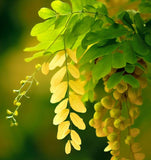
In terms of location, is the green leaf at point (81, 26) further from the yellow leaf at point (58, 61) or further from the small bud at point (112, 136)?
the small bud at point (112, 136)

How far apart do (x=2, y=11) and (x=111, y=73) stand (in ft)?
2.22

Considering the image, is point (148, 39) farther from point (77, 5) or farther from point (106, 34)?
point (77, 5)

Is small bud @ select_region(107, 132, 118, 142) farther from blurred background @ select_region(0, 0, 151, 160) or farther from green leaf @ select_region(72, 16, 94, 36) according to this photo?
blurred background @ select_region(0, 0, 151, 160)

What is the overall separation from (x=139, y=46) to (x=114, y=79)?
100mm

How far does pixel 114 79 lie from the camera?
659 mm

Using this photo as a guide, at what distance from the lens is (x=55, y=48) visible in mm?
718

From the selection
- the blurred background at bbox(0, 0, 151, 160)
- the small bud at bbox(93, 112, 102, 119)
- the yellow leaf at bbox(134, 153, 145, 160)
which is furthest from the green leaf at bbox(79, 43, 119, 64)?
the blurred background at bbox(0, 0, 151, 160)

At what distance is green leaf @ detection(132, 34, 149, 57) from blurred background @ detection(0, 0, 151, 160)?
1.43 ft

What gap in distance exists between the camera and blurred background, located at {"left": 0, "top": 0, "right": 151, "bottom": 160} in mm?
1079

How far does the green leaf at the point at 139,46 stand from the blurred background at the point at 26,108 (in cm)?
44

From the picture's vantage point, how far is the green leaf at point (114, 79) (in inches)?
25.8

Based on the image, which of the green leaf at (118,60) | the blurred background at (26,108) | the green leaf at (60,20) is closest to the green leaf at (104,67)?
Result: the green leaf at (118,60)

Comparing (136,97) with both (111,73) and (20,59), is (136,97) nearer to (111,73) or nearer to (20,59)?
(111,73)

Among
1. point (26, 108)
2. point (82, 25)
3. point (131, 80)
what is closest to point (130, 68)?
point (131, 80)
